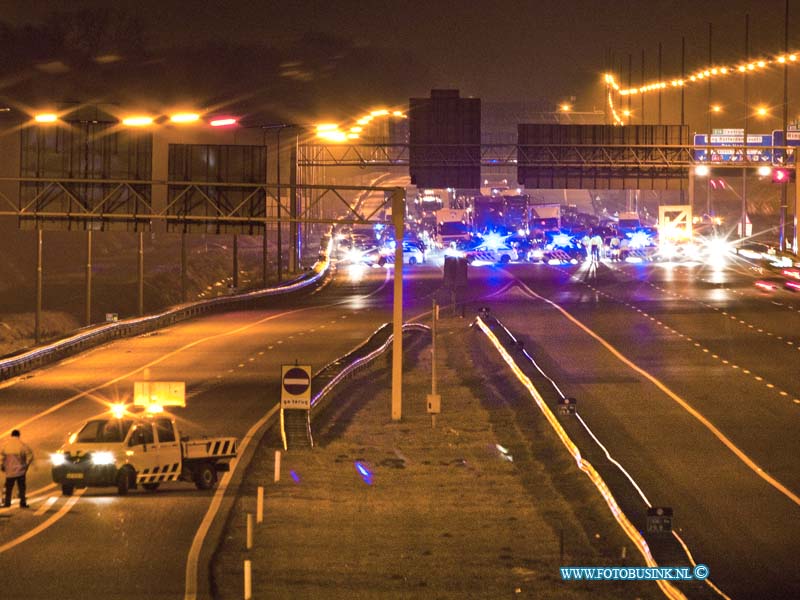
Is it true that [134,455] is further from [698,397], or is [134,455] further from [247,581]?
[698,397]

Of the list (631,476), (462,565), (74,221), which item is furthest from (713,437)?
(74,221)

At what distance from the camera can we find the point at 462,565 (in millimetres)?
21125

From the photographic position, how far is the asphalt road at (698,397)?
24.0 m

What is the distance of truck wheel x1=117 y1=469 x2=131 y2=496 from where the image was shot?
26.5 meters

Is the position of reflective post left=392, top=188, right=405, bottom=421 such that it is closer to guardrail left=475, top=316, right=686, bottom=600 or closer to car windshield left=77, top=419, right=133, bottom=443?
guardrail left=475, top=316, right=686, bottom=600

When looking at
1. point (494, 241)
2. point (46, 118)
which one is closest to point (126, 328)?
point (46, 118)

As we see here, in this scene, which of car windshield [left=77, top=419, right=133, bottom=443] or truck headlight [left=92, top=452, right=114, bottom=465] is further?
car windshield [left=77, top=419, right=133, bottom=443]

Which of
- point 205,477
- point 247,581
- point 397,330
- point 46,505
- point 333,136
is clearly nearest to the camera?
point 247,581

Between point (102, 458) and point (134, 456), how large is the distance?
61 centimetres

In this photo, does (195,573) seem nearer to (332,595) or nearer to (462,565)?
(332,595)

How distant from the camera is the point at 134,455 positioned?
26.6 meters

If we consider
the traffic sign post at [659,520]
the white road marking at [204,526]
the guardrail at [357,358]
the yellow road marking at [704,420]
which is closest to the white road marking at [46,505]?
the white road marking at [204,526]

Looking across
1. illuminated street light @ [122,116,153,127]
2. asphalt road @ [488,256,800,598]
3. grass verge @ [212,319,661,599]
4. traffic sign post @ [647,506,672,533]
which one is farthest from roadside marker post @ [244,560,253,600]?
illuminated street light @ [122,116,153,127]

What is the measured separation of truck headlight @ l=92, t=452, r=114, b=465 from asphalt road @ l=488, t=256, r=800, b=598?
9162 millimetres
